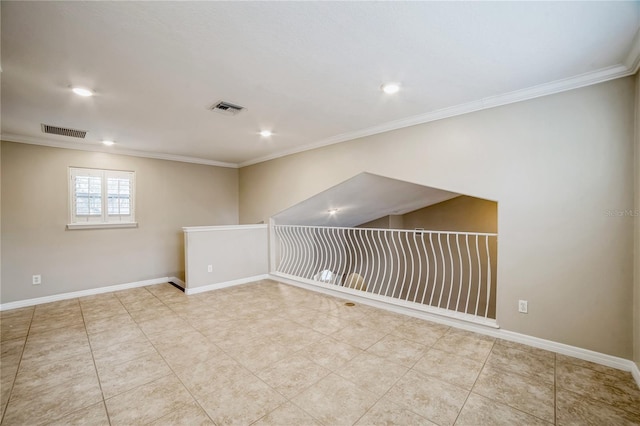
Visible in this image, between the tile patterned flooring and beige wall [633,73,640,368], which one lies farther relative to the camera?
beige wall [633,73,640,368]

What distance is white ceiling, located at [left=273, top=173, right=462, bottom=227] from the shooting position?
4.56 metres

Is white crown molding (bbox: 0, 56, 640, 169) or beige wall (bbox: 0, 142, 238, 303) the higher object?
white crown molding (bbox: 0, 56, 640, 169)

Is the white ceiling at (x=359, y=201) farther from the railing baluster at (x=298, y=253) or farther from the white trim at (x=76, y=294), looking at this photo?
the white trim at (x=76, y=294)

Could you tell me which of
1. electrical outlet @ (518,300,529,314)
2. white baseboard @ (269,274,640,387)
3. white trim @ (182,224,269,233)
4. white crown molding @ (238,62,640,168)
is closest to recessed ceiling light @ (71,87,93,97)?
white trim @ (182,224,269,233)

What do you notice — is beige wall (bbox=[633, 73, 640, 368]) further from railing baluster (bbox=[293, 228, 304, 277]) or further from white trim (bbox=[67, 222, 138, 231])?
white trim (bbox=[67, 222, 138, 231])

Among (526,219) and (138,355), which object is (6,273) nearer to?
(138,355)

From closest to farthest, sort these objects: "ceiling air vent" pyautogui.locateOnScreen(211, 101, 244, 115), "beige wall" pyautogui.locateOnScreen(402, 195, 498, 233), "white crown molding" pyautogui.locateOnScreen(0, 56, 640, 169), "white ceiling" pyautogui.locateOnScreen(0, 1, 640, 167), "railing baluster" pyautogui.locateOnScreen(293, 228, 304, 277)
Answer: "white ceiling" pyautogui.locateOnScreen(0, 1, 640, 167)
"white crown molding" pyautogui.locateOnScreen(0, 56, 640, 169)
"ceiling air vent" pyautogui.locateOnScreen(211, 101, 244, 115)
"railing baluster" pyautogui.locateOnScreen(293, 228, 304, 277)
"beige wall" pyautogui.locateOnScreen(402, 195, 498, 233)

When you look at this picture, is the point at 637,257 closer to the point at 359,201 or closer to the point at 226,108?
the point at 359,201

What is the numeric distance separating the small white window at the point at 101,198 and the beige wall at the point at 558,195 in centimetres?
506

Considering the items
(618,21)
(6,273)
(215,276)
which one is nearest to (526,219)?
(618,21)

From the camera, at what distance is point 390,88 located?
8.39ft

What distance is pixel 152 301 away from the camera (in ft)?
13.5

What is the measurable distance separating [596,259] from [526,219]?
588mm

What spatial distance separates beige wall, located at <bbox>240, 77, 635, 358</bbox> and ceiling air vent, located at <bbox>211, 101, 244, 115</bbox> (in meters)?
2.25
